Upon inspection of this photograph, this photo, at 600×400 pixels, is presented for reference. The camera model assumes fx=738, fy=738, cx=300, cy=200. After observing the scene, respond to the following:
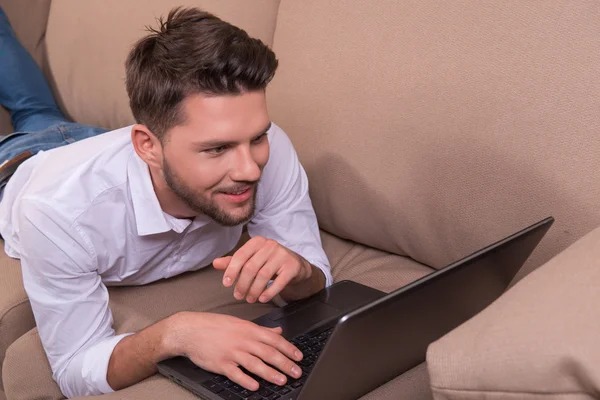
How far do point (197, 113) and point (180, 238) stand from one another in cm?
32

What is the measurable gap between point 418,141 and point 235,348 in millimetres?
472

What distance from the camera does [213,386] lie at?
1026mm

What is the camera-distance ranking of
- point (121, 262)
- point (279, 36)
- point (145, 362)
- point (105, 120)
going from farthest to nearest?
point (105, 120) < point (279, 36) < point (121, 262) < point (145, 362)

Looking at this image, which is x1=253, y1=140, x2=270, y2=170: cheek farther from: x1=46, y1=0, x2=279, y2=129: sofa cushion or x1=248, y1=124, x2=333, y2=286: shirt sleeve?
x1=46, y1=0, x2=279, y2=129: sofa cushion

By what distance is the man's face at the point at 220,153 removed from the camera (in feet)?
3.73

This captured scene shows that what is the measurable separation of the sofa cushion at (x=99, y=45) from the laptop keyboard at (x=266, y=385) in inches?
32.9

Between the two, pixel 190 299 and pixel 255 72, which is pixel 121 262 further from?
pixel 255 72

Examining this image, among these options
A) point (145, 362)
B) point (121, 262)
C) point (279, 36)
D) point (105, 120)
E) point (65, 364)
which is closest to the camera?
point (145, 362)

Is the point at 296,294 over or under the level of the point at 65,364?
over

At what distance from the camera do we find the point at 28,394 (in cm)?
125

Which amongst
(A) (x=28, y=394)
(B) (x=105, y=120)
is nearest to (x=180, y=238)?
(A) (x=28, y=394)

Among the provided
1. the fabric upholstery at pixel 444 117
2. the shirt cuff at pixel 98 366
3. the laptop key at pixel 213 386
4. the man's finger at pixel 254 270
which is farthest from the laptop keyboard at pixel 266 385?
the fabric upholstery at pixel 444 117

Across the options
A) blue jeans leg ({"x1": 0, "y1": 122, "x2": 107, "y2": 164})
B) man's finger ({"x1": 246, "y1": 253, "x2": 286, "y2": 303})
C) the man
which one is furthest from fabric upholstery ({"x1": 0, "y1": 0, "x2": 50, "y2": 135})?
man's finger ({"x1": 246, "y1": 253, "x2": 286, "y2": 303})

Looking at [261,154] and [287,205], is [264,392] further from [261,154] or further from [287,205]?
[287,205]
